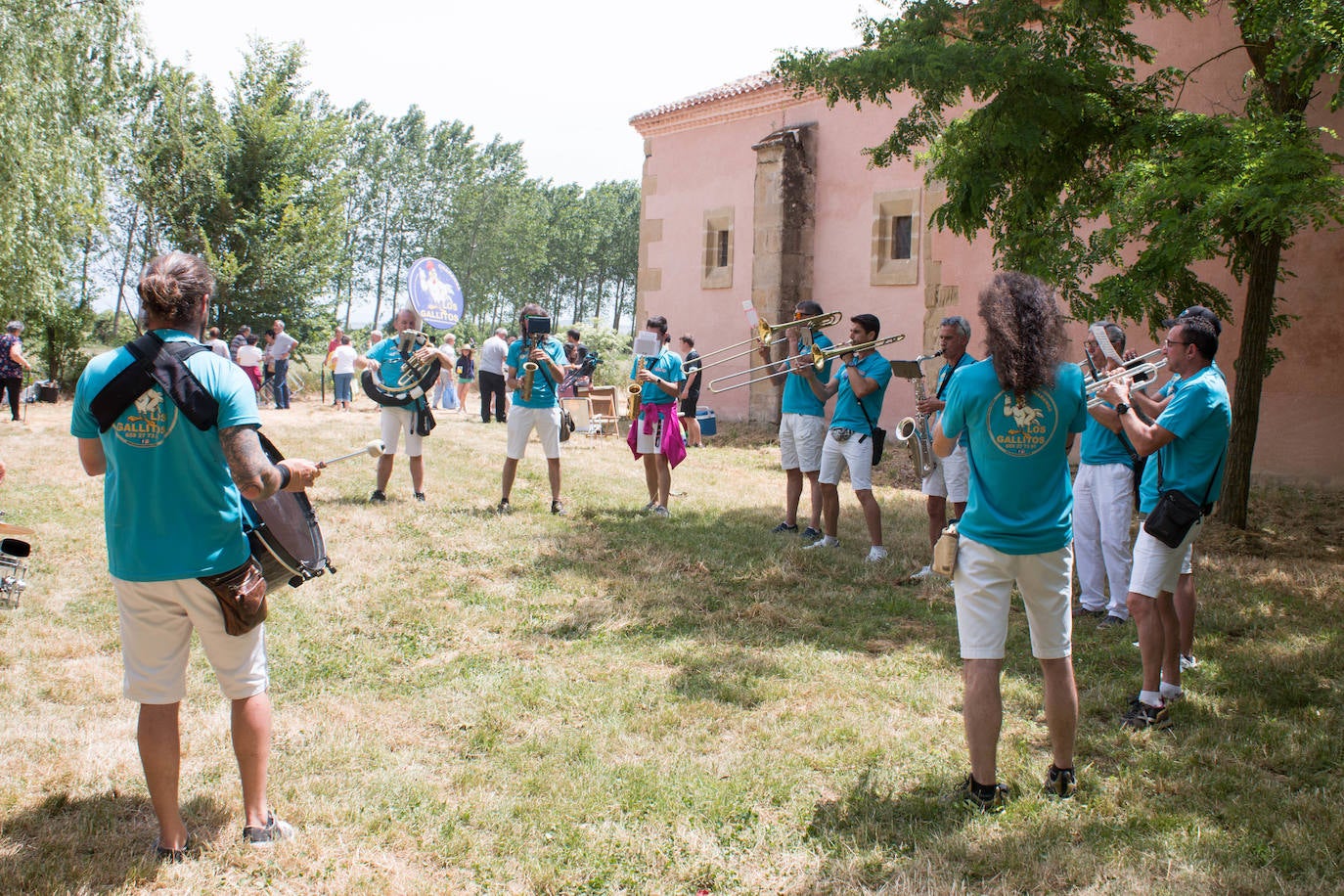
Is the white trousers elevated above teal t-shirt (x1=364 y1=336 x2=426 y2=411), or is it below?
below

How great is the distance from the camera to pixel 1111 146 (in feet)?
27.0

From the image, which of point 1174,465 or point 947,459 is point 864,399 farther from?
point 1174,465

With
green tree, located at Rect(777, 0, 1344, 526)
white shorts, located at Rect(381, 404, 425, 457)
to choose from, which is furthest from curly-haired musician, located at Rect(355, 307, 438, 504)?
green tree, located at Rect(777, 0, 1344, 526)

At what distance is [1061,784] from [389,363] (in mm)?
6933

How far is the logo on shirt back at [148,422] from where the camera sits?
2.89m

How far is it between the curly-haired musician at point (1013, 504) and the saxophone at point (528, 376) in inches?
219

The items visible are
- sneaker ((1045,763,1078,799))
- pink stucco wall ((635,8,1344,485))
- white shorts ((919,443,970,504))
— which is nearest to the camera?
sneaker ((1045,763,1078,799))

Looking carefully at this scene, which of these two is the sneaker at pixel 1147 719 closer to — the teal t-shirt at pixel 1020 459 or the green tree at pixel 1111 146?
the teal t-shirt at pixel 1020 459

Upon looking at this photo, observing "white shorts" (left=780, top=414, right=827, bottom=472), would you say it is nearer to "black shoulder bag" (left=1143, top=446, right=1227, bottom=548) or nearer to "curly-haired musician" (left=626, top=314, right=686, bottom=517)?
"curly-haired musician" (left=626, top=314, right=686, bottom=517)

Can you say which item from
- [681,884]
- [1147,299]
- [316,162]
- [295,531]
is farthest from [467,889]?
[316,162]

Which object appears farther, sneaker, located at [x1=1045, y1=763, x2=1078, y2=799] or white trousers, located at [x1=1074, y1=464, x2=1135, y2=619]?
white trousers, located at [x1=1074, y1=464, x2=1135, y2=619]

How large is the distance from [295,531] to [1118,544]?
4620 millimetres

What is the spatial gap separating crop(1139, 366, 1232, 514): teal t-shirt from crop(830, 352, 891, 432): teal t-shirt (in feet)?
10.2

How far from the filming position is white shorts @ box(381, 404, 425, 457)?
899 centimetres
